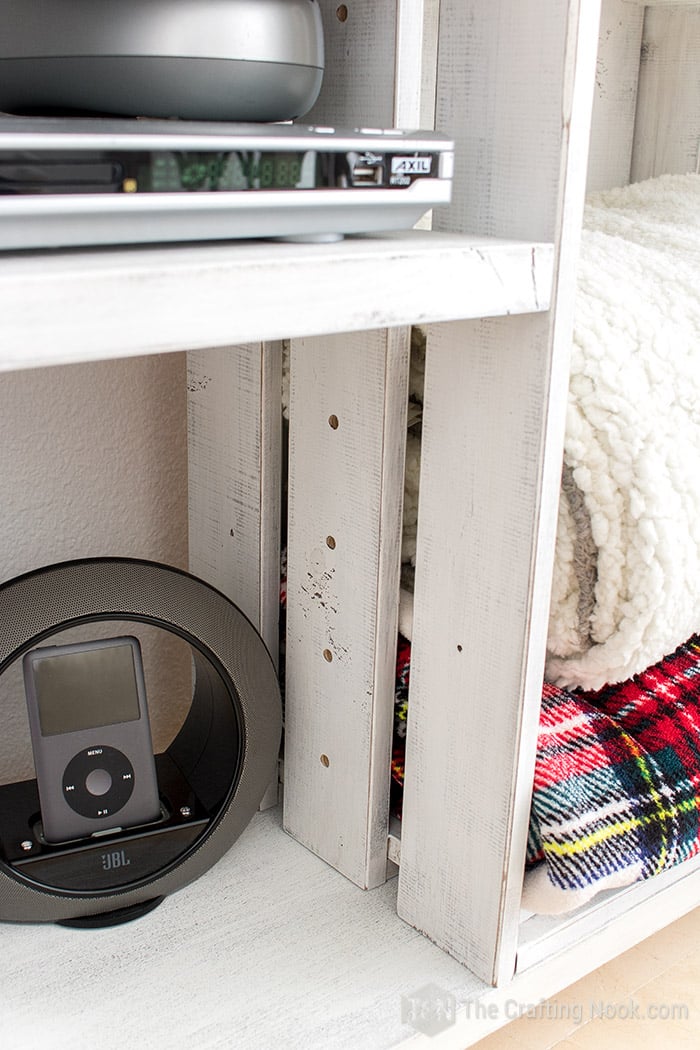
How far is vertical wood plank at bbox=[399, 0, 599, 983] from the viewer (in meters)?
0.56

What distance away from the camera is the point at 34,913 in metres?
0.72

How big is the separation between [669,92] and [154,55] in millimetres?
845

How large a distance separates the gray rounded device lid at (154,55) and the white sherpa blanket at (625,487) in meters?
0.26

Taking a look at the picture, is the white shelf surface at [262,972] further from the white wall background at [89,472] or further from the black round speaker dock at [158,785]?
the white wall background at [89,472]

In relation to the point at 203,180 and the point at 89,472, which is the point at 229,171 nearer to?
the point at 203,180

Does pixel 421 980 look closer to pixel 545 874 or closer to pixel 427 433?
pixel 545 874

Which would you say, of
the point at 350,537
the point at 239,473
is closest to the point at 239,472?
the point at 239,473

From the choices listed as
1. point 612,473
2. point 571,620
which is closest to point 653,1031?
point 571,620

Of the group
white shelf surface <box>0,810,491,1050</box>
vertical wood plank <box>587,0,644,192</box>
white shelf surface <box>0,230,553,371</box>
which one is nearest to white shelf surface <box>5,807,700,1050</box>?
white shelf surface <box>0,810,491,1050</box>

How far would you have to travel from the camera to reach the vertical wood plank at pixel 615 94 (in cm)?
113

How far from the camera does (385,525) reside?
28.2 inches

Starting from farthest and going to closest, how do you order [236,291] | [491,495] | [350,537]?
[350,537]
[491,495]
[236,291]

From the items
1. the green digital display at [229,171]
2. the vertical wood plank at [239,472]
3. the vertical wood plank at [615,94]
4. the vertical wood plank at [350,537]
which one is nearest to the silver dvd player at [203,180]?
the green digital display at [229,171]

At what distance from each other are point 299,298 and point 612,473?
0.95ft
